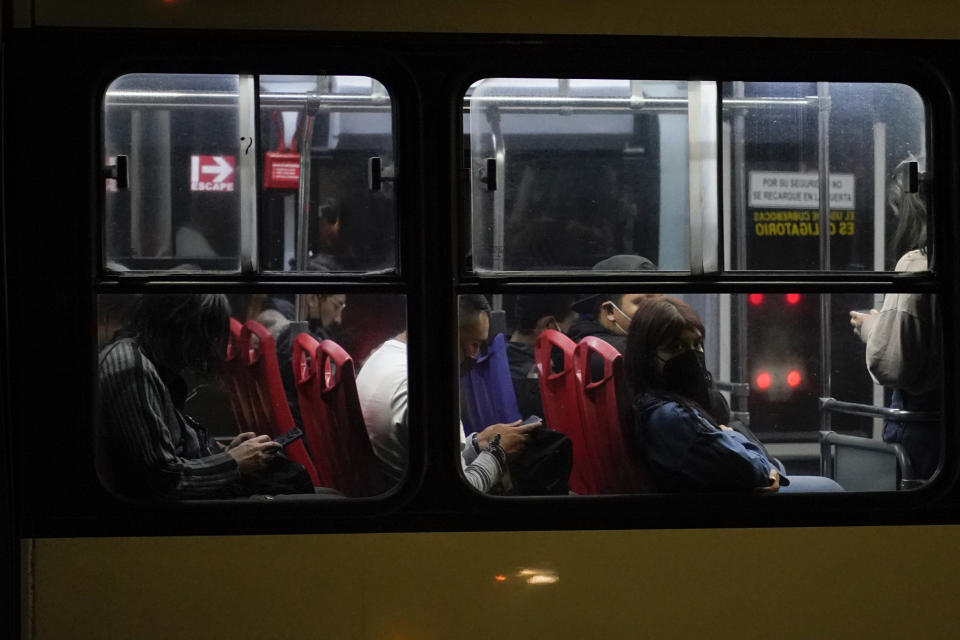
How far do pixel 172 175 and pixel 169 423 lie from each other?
0.61 metres

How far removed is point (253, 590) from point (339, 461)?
380 mm

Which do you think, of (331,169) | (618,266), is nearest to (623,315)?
(618,266)

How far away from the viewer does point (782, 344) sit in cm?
302

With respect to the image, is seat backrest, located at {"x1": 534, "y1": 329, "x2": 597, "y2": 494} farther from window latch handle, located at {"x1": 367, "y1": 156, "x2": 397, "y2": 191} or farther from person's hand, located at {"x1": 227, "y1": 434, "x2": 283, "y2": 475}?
person's hand, located at {"x1": 227, "y1": 434, "x2": 283, "y2": 475}

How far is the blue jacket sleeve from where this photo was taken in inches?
115

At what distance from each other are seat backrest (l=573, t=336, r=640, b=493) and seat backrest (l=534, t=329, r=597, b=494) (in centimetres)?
2

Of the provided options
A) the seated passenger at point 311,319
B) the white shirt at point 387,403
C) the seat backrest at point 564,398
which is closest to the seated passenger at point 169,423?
the seated passenger at point 311,319

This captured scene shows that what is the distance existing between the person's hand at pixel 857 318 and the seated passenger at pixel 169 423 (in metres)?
1.47

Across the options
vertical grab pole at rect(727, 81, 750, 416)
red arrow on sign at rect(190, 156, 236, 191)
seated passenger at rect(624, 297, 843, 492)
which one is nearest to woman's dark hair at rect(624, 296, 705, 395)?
seated passenger at rect(624, 297, 843, 492)

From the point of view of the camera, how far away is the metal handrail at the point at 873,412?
2934 mm

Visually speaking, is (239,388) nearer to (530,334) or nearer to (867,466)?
Result: (530,334)

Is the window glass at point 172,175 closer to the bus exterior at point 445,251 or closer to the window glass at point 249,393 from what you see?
the bus exterior at point 445,251

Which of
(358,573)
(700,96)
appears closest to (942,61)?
(700,96)

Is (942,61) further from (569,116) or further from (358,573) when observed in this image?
(358,573)
